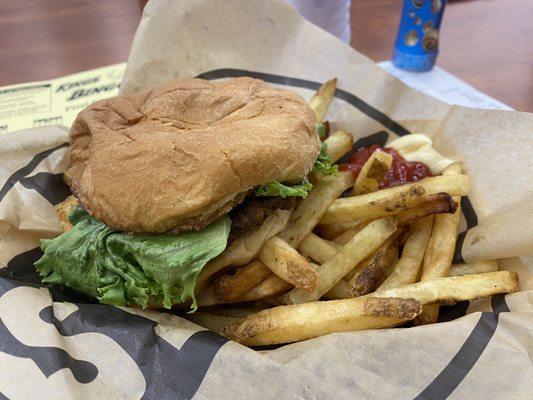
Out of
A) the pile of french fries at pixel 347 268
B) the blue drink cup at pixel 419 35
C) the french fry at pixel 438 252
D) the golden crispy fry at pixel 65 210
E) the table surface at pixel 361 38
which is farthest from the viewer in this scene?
the table surface at pixel 361 38

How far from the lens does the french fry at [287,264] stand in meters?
1.42

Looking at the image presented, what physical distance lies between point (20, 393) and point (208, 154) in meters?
0.80

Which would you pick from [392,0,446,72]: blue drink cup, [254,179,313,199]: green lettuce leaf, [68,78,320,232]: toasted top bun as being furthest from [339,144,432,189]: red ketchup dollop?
[392,0,446,72]: blue drink cup

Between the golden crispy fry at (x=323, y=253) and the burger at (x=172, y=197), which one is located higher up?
the burger at (x=172, y=197)

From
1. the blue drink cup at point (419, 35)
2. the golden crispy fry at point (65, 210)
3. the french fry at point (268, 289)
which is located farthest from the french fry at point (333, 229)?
the blue drink cup at point (419, 35)

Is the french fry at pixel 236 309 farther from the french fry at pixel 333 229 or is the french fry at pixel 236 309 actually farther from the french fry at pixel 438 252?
the french fry at pixel 438 252

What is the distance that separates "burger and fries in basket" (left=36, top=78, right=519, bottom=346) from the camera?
1.44 meters

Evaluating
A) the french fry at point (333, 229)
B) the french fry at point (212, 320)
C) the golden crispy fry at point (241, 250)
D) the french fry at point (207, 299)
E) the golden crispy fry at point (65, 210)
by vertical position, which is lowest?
the french fry at point (212, 320)

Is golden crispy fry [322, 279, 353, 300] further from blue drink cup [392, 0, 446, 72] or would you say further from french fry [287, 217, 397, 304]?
blue drink cup [392, 0, 446, 72]

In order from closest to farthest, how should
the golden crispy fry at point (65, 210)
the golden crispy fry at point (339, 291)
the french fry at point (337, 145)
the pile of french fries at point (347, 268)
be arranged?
the pile of french fries at point (347, 268) < the golden crispy fry at point (339, 291) < the golden crispy fry at point (65, 210) < the french fry at point (337, 145)

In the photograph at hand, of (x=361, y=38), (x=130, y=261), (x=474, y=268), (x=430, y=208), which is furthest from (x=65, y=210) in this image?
(x=361, y=38)

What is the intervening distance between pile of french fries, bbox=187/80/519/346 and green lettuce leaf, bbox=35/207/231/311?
0.13 m

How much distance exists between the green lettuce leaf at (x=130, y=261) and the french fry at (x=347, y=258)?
0.32 m

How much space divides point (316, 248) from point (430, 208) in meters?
0.40
